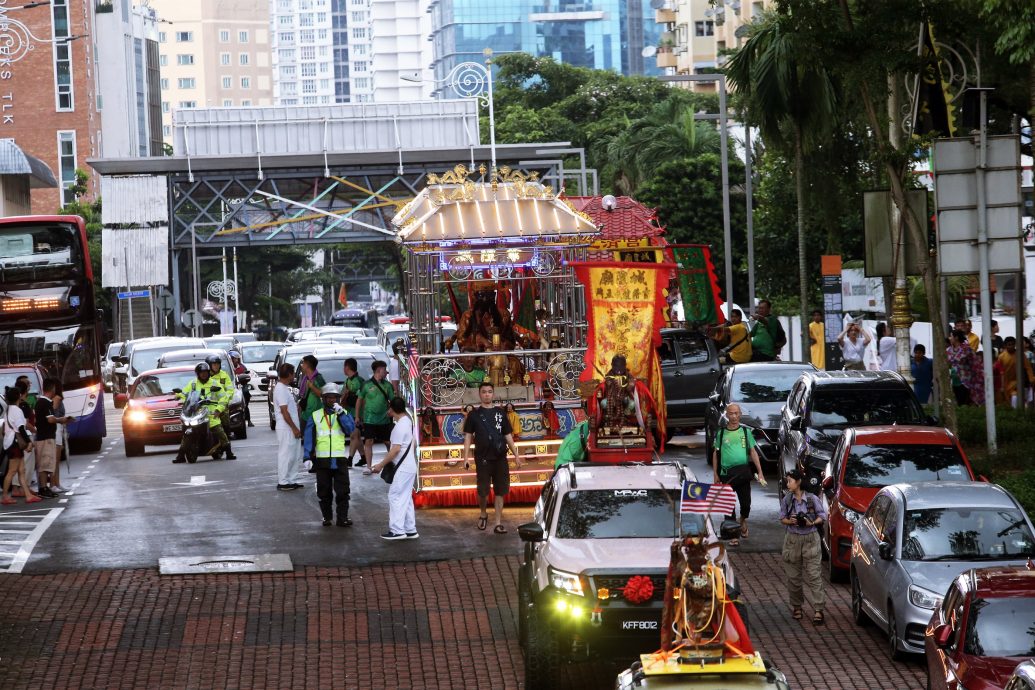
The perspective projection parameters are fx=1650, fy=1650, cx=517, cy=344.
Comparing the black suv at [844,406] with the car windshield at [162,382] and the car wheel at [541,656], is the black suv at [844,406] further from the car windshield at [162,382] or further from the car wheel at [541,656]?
the car windshield at [162,382]

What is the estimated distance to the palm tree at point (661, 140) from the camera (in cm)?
6125

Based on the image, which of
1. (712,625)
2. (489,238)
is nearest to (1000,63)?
(489,238)

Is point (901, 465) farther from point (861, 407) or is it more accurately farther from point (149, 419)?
point (149, 419)

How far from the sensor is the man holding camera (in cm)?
1447

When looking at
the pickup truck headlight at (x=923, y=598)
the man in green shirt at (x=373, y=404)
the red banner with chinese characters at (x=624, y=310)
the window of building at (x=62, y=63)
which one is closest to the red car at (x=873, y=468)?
the pickup truck headlight at (x=923, y=598)

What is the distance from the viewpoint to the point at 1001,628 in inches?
404

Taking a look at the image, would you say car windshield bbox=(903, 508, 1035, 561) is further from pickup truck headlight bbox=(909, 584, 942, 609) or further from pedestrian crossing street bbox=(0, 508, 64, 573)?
pedestrian crossing street bbox=(0, 508, 64, 573)

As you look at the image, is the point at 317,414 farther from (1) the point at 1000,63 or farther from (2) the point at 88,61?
(2) the point at 88,61

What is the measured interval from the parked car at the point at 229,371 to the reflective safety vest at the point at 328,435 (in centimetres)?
1061

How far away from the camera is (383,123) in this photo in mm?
63562

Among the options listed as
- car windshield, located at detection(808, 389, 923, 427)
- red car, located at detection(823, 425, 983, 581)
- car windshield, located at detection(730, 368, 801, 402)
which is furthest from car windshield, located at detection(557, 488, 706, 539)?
car windshield, located at detection(730, 368, 801, 402)

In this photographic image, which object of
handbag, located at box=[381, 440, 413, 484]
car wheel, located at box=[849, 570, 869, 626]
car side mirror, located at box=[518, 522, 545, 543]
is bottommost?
car wheel, located at box=[849, 570, 869, 626]

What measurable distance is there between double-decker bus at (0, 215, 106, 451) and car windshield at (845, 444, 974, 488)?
57.3 ft

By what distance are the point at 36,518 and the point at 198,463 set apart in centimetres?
701
